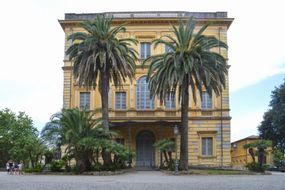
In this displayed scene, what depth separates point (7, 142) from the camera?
6169 cm

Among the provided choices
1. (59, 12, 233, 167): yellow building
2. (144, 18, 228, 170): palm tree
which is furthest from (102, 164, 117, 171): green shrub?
(59, 12, 233, 167): yellow building

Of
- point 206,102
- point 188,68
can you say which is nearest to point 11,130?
point 206,102

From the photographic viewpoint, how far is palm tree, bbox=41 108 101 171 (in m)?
33.1

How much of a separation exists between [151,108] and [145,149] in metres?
Result: 4.36

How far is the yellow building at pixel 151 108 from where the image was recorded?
156 feet

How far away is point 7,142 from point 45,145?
1149 inches

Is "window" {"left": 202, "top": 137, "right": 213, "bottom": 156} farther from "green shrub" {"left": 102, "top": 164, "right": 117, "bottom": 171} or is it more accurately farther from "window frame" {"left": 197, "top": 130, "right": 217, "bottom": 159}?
"green shrub" {"left": 102, "top": 164, "right": 117, "bottom": 171}

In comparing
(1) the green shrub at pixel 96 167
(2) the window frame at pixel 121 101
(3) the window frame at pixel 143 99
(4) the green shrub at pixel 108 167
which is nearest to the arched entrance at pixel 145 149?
(3) the window frame at pixel 143 99

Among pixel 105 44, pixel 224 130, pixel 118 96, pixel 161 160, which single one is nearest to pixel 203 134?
pixel 224 130

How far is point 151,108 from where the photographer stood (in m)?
48.4

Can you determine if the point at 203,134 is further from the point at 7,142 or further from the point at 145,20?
the point at 7,142

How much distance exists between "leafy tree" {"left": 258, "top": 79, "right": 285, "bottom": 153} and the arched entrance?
1443 centimetres

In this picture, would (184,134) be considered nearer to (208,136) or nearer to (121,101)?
(208,136)

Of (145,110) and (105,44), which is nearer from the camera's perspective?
(105,44)
